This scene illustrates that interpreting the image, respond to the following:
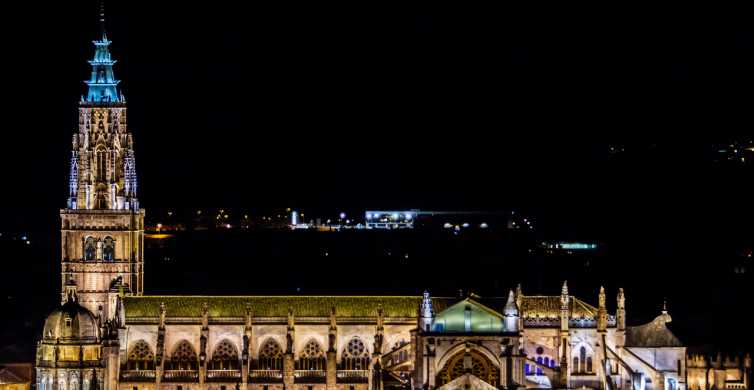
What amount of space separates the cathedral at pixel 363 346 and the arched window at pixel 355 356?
57mm

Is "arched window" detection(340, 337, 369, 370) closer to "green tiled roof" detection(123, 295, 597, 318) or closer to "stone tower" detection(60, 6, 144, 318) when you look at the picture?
"green tiled roof" detection(123, 295, 597, 318)

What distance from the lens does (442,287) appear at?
188m

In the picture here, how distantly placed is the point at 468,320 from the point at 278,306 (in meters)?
13.4

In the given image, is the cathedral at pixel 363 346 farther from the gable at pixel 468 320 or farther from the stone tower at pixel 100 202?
the stone tower at pixel 100 202

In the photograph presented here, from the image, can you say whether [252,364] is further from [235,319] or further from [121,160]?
[121,160]

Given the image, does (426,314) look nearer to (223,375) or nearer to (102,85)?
(223,375)

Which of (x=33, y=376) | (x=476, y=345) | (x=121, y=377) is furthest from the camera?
(x=33, y=376)

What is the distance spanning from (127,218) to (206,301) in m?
9.36

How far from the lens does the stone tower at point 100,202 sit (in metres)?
96.0

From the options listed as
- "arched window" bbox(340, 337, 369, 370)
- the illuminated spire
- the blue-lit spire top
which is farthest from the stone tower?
the illuminated spire

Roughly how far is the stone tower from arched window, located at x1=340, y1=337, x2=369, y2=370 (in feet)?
50.1

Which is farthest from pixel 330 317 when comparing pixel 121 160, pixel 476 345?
pixel 121 160

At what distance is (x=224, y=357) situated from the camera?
294 ft

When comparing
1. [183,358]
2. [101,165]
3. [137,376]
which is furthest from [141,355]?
[101,165]
